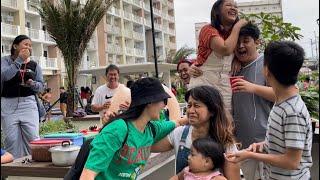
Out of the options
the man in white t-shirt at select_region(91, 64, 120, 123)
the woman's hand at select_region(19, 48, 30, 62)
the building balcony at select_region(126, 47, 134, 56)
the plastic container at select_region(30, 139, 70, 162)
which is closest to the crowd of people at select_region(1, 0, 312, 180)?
the plastic container at select_region(30, 139, 70, 162)

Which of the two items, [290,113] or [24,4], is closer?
[290,113]

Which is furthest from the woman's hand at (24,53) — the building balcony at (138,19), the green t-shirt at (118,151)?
the building balcony at (138,19)

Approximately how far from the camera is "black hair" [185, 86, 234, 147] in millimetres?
2254

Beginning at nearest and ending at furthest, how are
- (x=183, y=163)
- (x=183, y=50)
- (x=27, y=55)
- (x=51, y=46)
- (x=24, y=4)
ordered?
(x=183, y=163)
(x=27, y=55)
(x=24, y=4)
(x=51, y=46)
(x=183, y=50)

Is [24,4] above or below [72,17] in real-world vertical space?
above

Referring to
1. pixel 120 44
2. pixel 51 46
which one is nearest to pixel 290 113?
pixel 51 46

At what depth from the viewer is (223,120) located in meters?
2.30

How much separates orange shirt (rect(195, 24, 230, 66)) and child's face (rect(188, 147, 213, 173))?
29.2 inches

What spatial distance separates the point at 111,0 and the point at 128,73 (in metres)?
8.13

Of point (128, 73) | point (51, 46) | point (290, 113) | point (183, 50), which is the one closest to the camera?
point (290, 113)

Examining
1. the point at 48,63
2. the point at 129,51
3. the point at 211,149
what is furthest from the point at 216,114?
the point at 129,51

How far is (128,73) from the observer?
21.8 meters

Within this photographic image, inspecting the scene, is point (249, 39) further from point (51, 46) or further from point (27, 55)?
point (51, 46)

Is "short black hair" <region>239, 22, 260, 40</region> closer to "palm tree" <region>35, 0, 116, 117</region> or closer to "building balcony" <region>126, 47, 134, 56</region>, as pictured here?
"palm tree" <region>35, 0, 116, 117</region>
